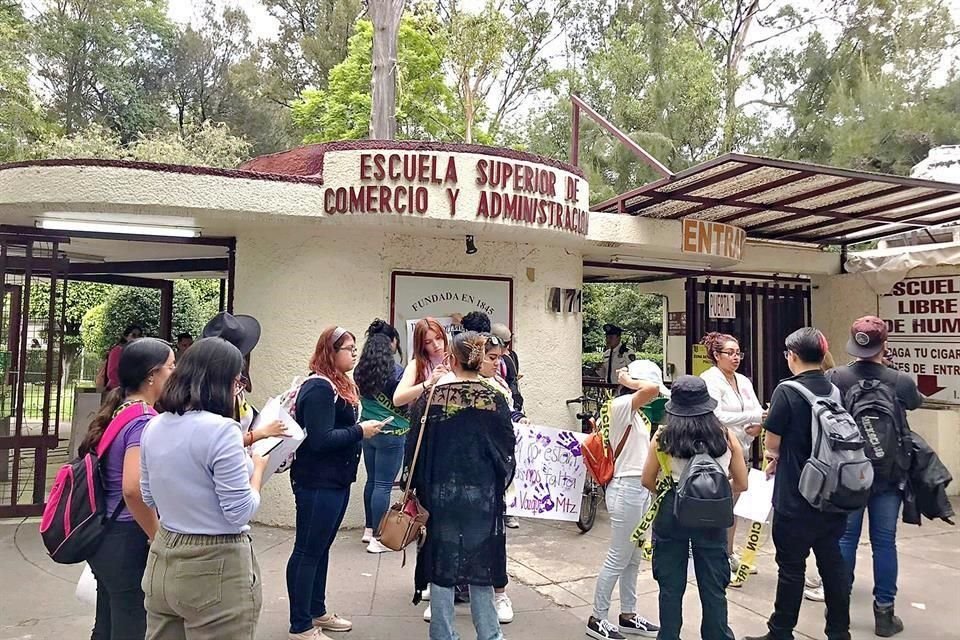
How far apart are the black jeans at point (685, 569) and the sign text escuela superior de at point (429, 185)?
309 cm

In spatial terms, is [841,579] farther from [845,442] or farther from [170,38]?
[170,38]

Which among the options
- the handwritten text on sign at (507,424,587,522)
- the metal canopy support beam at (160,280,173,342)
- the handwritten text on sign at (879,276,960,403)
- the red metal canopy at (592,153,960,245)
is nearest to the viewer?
the handwritten text on sign at (507,424,587,522)

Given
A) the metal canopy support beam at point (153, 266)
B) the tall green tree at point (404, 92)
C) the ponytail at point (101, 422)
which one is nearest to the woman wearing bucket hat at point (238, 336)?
the ponytail at point (101, 422)

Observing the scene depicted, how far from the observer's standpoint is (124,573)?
8.36 ft

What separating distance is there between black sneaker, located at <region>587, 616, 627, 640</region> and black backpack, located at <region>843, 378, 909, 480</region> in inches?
65.5

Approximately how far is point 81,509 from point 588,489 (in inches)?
166

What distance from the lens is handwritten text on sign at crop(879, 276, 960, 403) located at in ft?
25.1

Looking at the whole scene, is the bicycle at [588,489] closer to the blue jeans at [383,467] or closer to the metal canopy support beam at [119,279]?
the blue jeans at [383,467]

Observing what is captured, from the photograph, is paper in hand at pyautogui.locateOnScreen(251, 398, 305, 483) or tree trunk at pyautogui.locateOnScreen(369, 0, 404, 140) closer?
paper in hand at pyautogui.locateOnScreen(251, 398, 305, 483)

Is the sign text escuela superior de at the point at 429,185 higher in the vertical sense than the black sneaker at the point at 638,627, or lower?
higher

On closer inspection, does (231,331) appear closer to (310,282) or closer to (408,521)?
(408,521)

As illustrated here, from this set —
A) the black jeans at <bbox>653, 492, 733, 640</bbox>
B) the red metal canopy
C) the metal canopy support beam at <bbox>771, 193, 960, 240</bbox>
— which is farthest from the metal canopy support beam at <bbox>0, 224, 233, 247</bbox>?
the metal canopy support beam at <bbox>771, 193, 960, 240</bbox>

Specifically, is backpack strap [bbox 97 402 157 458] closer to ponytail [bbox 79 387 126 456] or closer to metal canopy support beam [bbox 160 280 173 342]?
ponytail [bbox 79 387 126 456]

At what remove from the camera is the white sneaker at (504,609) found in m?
3.97
